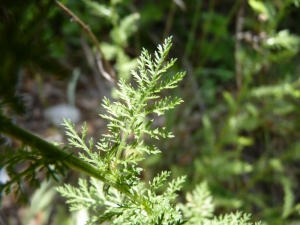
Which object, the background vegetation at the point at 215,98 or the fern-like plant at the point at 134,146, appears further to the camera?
the background vegetation at the point at 215,98

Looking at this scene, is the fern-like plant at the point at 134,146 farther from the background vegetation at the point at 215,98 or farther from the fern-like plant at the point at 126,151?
the background vegetation at the point at 215,98

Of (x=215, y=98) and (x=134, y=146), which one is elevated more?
(x=215, y=98)

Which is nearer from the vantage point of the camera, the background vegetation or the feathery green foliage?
the feathery green foliage

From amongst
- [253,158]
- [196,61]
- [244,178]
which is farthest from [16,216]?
[196,61]

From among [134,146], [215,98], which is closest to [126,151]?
[134,146]

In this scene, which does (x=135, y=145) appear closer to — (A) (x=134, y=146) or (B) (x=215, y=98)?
(A) (x=134, y=146)

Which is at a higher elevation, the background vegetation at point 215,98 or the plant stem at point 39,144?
the background vegetation at point 215,98

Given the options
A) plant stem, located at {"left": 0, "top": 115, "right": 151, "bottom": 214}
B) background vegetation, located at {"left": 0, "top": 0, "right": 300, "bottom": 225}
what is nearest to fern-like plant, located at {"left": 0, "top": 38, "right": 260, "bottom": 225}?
plant stem, located at {"left": 0, "top": 115, "right": 151, "bottom": 214}

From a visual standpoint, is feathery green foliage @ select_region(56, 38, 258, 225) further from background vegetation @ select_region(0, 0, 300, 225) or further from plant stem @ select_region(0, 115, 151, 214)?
background vegetation @ select_region(0, 0, 300, 225)

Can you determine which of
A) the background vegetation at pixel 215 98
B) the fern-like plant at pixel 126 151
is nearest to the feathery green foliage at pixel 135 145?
the fern-like plant at pixel 126 151

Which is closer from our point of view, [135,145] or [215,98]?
[135,145]
